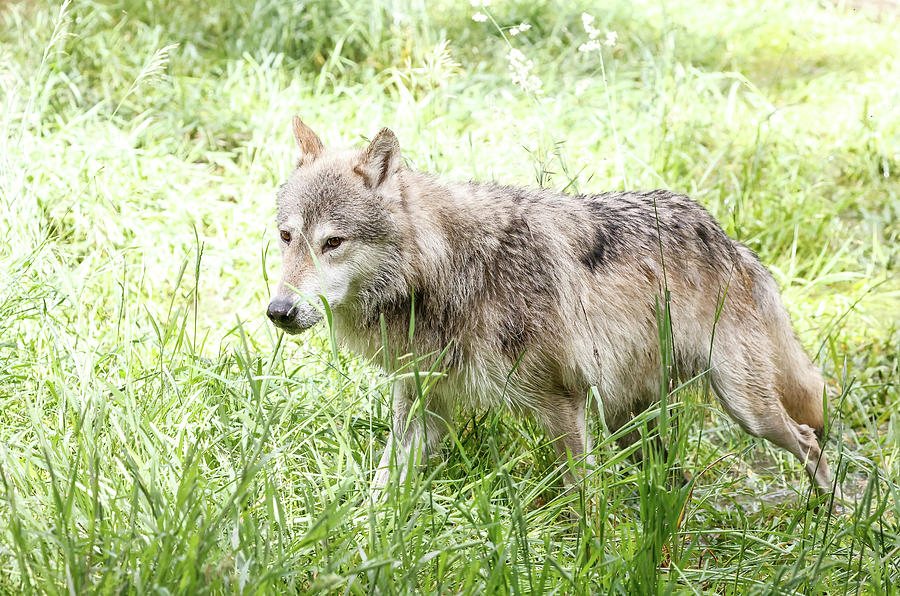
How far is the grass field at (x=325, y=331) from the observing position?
2.76m

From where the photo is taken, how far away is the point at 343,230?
11.6 ft

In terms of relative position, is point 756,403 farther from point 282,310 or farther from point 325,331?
point 282,310

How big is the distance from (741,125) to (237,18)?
405cm

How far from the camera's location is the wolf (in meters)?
3.58

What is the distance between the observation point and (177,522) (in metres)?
2.65

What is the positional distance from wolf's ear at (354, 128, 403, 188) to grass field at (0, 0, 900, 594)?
0.64 meters

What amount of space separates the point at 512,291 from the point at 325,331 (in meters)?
1.05

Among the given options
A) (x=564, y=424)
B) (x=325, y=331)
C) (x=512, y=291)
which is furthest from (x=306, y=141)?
(x=564, y=424)

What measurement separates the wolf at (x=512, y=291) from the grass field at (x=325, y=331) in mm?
211

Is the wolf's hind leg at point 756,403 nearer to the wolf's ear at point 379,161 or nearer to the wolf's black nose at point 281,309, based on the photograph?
the wolf's ear at point 379,161

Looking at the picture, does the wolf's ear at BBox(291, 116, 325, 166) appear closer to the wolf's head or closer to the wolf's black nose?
the wolf's head

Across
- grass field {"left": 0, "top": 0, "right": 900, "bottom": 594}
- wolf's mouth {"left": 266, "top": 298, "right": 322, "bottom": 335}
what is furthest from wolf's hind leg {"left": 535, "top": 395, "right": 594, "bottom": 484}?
wolf's mouth {"left": 266, "top": 298, "right": 322, "bottom": 335}

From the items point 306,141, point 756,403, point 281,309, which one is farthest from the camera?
point 756,403

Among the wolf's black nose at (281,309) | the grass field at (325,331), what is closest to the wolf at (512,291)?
the wolf's black nose at (281,309)
